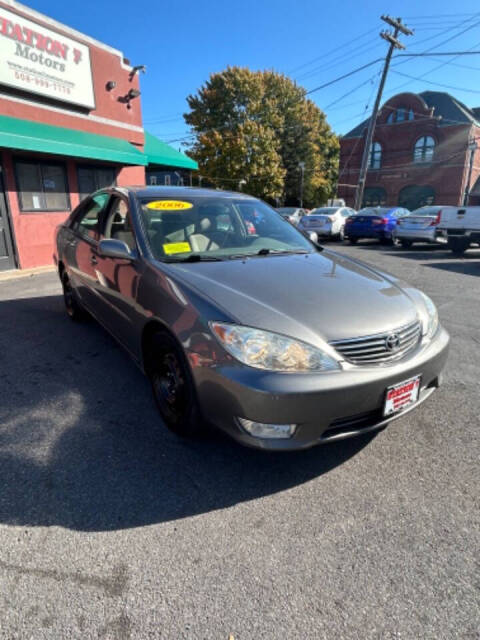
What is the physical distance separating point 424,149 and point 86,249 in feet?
122

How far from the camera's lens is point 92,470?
7.30 feet

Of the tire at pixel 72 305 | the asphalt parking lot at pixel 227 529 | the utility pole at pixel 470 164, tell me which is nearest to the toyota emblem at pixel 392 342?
the asphalt parking lot at pixel 227 529

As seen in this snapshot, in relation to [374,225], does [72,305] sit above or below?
below

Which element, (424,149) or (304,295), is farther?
(424,149)

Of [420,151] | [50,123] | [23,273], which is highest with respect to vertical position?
[420,151]

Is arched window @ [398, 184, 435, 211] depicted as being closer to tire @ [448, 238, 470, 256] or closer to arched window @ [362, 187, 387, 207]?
arched window @ [362, 187, 387, 207]

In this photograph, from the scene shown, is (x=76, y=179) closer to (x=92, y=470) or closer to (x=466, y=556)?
(x=92, y=470)

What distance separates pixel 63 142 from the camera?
7.98 m

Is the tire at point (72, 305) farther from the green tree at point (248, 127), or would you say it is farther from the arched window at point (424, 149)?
the arched window at point (424, 149)

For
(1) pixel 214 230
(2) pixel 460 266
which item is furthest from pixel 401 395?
(2) pixel 460 266

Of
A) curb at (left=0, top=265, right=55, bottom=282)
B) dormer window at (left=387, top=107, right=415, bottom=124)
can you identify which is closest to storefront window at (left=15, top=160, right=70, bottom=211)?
curb at (left=0, top=265, right=55, bottom=282)

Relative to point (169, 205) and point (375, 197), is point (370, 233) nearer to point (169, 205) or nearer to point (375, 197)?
point (169, 205)

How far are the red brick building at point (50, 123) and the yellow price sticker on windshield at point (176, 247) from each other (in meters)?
6.08

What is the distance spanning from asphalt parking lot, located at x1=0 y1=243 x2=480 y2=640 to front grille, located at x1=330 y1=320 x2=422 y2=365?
71 centimetres
